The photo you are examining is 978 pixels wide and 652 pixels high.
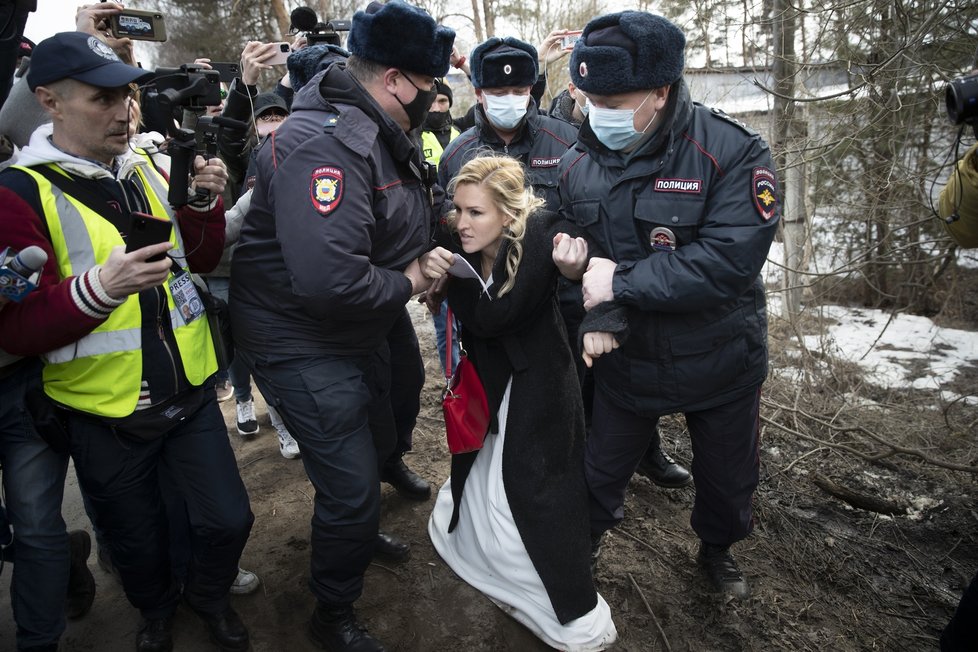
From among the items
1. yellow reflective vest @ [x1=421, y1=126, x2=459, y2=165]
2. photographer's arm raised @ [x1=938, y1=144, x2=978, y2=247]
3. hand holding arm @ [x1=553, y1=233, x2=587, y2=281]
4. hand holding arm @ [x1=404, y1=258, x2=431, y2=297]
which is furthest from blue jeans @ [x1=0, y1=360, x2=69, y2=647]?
photographer's arm raised @ [x1=938, y1=144, x2=978, y2=247]

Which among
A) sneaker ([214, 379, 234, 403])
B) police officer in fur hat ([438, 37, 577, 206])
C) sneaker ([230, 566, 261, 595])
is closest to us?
sneaker ([230, 566, 261, 595])

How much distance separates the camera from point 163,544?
238 centimetres

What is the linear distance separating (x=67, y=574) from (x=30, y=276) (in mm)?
1186

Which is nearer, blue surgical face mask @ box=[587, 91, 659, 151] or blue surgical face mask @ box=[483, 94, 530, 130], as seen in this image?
blue surgical face mask @ box=[587, 91, 659, 151]

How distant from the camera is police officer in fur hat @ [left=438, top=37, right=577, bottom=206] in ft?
11.6

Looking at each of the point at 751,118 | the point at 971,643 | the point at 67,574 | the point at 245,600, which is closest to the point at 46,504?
the point at 67,574

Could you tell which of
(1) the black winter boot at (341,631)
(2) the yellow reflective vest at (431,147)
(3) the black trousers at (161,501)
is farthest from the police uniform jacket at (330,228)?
(2) the yellow reflective vest at (431,147)

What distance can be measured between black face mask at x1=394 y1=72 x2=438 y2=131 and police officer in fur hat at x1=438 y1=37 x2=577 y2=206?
3.57 ft

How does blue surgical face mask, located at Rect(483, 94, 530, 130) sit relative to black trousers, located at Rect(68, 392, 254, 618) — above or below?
above

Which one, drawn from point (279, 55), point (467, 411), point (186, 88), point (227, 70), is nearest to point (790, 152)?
point (467, 411)

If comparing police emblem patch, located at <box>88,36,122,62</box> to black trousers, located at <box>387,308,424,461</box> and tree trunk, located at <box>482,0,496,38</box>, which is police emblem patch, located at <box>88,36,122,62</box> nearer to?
black trousers, located at <box>387,308,424,461</box>

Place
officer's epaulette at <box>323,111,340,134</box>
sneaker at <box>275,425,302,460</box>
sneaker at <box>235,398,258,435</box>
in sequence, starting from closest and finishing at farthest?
officer's epaulette at <box>323,111,340,134</box>, sneaker at <box>275,425,302,460</box>, sneaker at <box>235,398,258,435</box>

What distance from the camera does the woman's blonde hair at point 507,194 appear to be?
244 cm

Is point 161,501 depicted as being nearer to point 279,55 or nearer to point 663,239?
point 663,239
